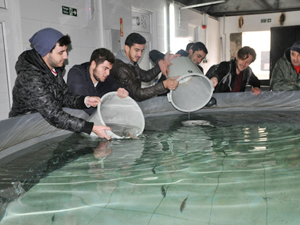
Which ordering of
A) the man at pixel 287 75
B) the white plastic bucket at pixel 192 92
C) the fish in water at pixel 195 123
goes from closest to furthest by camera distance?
the fish in water at pixel 195 123 < the white plastic bucket at pixel 192 92 < the man at pixel 287 75

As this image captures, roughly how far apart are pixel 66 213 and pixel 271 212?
32.4 inches

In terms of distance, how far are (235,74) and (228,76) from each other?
4.1 inches

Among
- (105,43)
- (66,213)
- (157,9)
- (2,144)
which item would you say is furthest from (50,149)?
(157,9)

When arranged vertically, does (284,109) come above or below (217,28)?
below

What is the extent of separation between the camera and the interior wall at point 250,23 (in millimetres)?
8875

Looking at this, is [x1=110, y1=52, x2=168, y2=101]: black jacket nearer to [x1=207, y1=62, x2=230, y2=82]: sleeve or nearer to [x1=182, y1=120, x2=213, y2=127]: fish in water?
[x1=182, y1=120, x2=213, y2=127]: fish in water

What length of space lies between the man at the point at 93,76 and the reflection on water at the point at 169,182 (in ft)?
1.43

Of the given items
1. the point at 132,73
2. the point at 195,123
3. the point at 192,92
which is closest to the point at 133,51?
the point at 132,73

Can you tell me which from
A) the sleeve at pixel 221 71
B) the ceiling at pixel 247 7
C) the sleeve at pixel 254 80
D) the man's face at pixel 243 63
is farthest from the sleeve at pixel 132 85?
the ceiling at pixel 247 7

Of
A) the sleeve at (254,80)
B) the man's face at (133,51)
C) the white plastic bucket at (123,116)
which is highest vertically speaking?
the man's face at (133,51)

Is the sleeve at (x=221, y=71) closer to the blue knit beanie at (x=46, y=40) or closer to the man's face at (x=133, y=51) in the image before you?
the man's face at (x=133, y=51)

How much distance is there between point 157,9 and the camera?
6043mm

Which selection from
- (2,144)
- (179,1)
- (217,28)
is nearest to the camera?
(2,144)

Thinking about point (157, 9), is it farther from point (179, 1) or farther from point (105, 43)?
point (105, 43)
